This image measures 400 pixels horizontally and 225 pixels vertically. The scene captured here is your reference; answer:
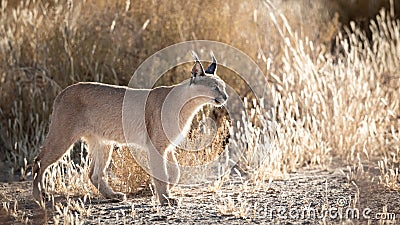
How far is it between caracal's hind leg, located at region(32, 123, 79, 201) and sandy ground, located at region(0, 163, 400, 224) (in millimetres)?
178

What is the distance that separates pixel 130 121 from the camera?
616cm

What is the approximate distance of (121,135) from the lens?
6223 mm

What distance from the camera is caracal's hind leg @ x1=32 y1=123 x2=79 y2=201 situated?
6.09m

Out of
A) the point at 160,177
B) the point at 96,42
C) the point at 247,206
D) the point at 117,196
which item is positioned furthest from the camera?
the point at 96,42

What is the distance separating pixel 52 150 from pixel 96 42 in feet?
9.42

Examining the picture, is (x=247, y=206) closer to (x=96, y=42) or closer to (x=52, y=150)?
(x=52, y=150)

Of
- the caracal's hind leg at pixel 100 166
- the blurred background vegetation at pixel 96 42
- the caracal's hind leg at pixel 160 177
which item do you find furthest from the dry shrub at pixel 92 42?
the caracal's hind leg at pixel 160 177

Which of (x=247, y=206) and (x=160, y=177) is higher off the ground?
(x=160, y=177)

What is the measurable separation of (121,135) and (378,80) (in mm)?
3836

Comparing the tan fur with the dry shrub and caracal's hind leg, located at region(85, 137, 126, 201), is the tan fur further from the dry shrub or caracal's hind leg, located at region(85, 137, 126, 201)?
the dry shrub

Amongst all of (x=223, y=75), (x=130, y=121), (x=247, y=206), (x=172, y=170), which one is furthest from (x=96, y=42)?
(x=247, y=206)

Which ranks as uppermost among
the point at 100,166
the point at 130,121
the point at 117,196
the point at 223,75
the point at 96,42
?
the point at 96,42

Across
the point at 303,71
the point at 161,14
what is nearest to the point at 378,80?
the point at 303,71

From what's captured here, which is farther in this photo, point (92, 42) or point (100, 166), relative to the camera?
point (92, 42)
